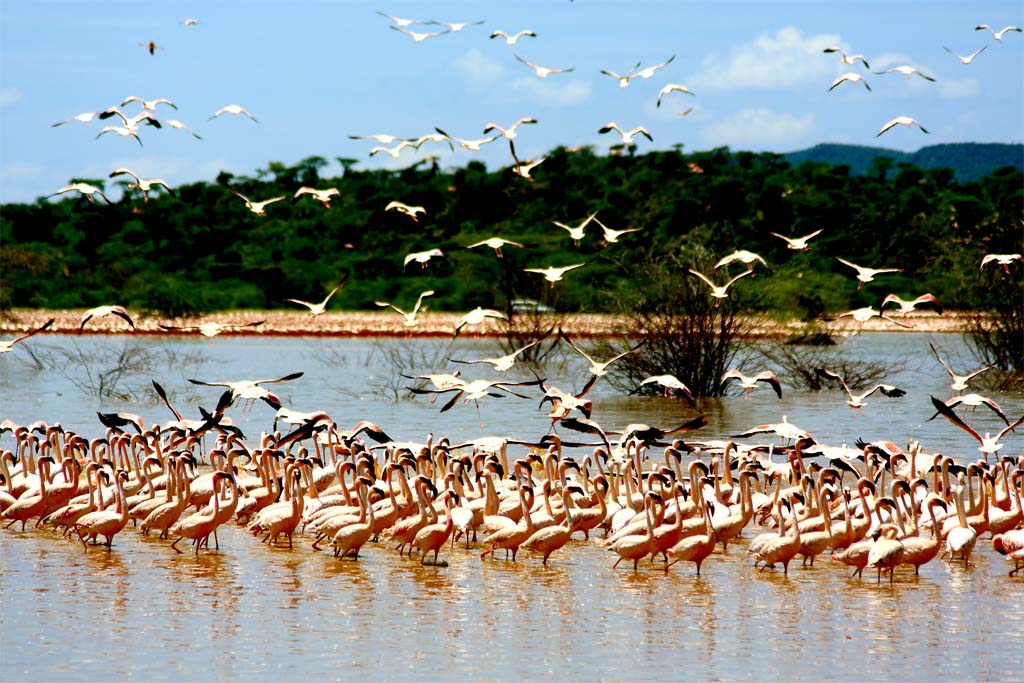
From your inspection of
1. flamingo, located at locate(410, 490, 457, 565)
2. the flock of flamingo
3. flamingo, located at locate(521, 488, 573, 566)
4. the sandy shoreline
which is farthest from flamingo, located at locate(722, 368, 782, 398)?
the sandy shoreline

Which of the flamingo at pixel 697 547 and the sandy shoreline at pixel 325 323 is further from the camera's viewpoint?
the sandy shoreline at pixel 325 323

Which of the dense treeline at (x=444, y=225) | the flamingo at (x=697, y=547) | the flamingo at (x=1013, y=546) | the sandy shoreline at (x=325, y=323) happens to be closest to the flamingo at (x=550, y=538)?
the flamingo at (x=697, y=547)

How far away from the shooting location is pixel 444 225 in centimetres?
7275

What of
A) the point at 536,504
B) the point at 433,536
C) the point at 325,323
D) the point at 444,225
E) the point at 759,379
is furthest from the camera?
the point at 444,225

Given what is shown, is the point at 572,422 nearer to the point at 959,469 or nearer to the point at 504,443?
→ the point at 504,443

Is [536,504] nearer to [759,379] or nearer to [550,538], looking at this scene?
[550,538]

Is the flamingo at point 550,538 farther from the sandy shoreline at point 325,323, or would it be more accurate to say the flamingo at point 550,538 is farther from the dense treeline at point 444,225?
the dense treeline at point 444,225

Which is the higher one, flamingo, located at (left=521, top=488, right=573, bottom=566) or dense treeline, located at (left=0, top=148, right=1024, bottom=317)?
dense treeline, located at (left=0, top=148, right=1024, bottom=317)

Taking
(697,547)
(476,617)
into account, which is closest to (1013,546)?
(697,547)

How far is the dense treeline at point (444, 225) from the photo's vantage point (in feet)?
201

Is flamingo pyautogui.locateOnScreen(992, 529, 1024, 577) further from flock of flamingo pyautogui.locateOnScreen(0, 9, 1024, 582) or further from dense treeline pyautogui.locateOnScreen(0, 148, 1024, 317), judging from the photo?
dense treeline pyautogui.locateOnScreen(0, 148, 1024, 317)

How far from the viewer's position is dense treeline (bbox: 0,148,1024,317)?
61.3m

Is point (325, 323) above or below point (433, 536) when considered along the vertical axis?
above

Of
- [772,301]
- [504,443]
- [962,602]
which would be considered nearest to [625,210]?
[772,301]
